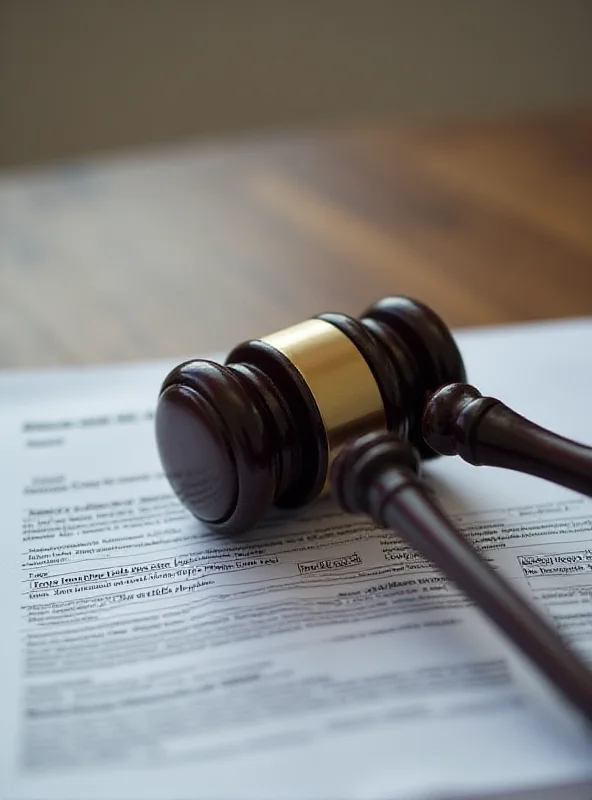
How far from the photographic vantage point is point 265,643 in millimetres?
473

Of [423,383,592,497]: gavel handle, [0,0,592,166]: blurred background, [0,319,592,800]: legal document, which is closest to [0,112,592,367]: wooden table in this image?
[0,319,592,800]: legal document

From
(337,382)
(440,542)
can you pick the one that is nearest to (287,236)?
(337,382)

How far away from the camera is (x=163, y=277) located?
86 centimetres

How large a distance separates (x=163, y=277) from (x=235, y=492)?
39cm

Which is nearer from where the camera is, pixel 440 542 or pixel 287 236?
pixel 440 542

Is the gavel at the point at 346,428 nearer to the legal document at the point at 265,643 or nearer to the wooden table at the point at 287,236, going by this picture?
the legal document at the point at 265,643

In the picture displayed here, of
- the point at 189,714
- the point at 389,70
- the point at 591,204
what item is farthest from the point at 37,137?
the point at 189,714

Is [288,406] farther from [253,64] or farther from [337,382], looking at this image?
[253,64]

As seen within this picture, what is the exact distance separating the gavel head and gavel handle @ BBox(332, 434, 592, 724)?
0.18ft

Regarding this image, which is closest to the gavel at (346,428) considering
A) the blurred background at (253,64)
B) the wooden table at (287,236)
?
the wooden table at (287,236)

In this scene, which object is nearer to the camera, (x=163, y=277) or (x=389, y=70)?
(x=163, y=277)

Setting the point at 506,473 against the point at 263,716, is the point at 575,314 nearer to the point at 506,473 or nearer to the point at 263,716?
the point at 506,473

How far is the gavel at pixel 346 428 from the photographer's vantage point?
0.45 m

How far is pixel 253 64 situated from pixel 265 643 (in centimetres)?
117
